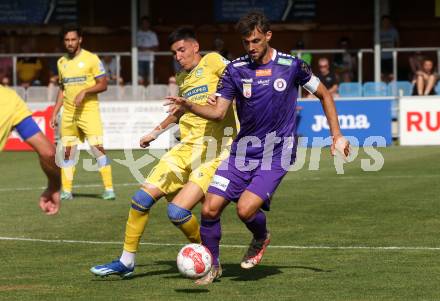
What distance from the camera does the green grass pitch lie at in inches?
389

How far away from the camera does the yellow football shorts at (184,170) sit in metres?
10.7

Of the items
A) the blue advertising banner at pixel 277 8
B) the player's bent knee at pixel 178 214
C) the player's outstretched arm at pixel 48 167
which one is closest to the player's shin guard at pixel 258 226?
the player's bent knee at pixel 178 214

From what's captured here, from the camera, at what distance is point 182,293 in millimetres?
9789

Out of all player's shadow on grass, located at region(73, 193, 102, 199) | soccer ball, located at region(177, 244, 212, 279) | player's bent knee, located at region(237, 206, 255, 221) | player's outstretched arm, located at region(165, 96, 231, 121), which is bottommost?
player's shadow on grass, located at region(73, 193, 102, 199)

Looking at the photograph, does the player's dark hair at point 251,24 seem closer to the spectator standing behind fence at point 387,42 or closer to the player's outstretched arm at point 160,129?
the player's outstretched arm at point 160,129

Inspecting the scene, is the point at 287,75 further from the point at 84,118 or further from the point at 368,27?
the point at 368,27

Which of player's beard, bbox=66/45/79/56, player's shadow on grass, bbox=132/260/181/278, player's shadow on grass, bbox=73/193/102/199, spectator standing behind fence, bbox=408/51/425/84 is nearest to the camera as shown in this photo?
player's shadow on grass, bbox=132/260/181/278

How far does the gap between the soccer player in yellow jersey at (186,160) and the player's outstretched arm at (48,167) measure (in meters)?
2.64

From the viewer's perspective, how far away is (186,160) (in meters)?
10.9

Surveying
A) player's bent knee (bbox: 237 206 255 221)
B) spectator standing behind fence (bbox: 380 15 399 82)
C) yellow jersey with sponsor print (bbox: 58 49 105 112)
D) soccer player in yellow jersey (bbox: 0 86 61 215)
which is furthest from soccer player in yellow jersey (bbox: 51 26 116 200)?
spectator standing behind fence (bbox: 380 15 399 82)

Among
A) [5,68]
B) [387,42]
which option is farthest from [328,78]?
[5,68]

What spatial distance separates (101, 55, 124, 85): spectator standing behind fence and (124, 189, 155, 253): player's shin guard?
19.5 m

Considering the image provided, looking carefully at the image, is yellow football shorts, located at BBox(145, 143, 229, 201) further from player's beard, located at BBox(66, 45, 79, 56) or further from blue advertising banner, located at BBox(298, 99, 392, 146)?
blue advertising banner, located at BBox(298, 99, 392, 146)

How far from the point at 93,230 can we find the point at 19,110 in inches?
253
